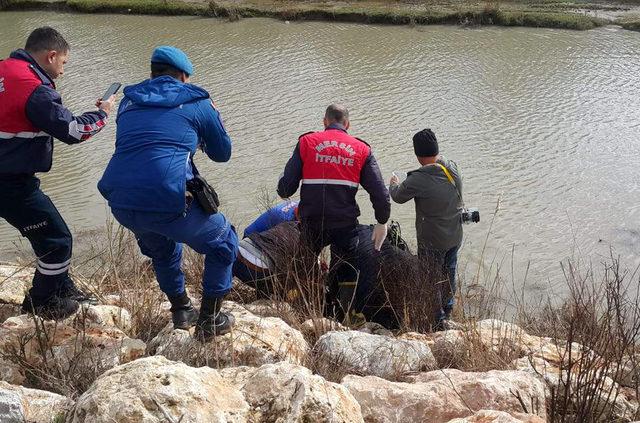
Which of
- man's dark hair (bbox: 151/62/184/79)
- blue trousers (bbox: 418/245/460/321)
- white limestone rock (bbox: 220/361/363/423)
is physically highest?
man's dark hair (bbox: 151/62/184/79)

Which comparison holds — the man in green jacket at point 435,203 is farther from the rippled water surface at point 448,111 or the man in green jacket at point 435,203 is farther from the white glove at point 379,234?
the rippled water surface at point 448,111

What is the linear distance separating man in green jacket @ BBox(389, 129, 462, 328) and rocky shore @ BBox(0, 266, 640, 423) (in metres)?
0.45

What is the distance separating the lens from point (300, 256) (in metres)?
4.20

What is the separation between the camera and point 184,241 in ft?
9.83

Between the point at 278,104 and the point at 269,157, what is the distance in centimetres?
220

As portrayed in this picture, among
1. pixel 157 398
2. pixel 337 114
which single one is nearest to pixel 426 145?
pixel 337 114

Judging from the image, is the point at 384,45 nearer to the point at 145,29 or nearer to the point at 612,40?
the point at 612,40

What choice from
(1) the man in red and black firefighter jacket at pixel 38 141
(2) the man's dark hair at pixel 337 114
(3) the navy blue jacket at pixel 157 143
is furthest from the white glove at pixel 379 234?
(1) the man in red and black firefighter jacket at pixel 38 141

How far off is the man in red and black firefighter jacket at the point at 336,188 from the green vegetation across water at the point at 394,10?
13964mm

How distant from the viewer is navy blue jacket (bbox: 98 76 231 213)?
2.83 metres

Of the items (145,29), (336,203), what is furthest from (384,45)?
(336,203)

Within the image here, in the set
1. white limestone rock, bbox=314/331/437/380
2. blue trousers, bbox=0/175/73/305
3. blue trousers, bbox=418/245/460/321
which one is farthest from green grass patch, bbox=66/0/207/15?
white limestone rock, bbox=314/331/437/380

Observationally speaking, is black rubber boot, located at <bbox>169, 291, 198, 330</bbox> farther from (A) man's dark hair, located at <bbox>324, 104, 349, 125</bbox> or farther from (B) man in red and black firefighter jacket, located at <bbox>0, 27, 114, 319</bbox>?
(A) man's dark hair, located at <bbox>324, 104, 349, 125</bbox>

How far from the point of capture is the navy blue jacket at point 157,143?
2832 millimetres
